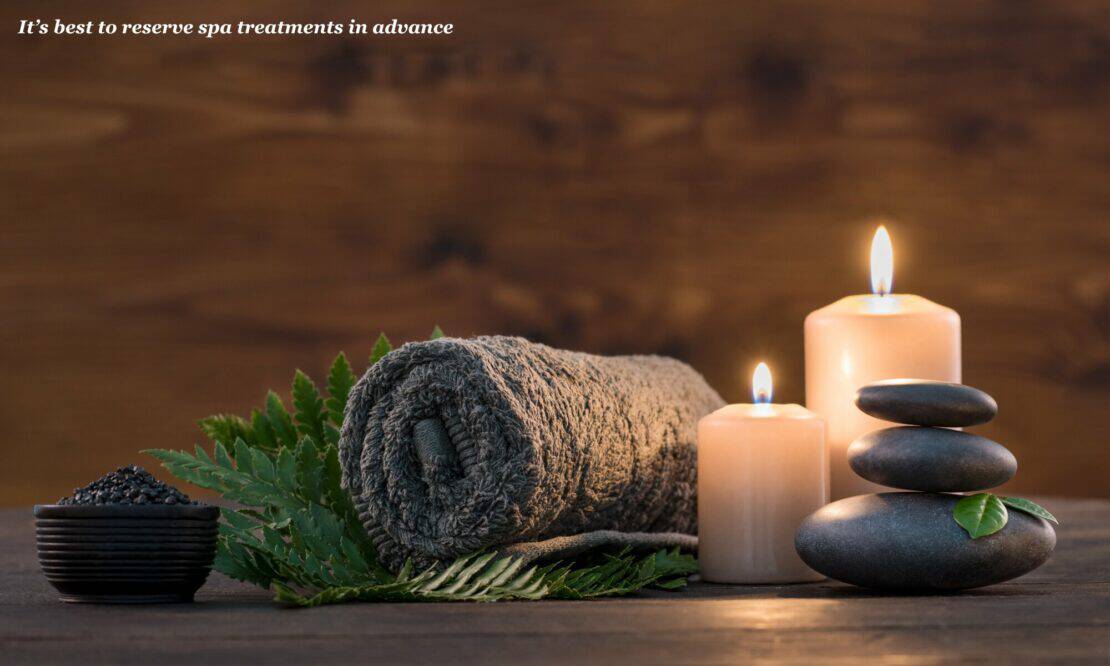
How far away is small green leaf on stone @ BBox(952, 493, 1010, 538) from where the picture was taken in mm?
571

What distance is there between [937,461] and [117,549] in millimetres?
392

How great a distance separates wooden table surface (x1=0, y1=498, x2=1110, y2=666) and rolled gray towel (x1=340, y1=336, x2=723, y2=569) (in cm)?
6

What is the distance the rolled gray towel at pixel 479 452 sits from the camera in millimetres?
578

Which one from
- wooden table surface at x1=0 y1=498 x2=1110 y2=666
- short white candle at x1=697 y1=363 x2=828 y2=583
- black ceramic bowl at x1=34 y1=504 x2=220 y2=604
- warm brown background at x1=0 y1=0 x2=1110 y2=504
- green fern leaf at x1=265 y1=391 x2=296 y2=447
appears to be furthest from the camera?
warm brown background at x1=0 y1=0 x2=1110 y2=504

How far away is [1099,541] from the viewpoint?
86 cm

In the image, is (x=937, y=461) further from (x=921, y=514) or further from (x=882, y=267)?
(x=882, y=267)

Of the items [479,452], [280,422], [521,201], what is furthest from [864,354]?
[521,201]

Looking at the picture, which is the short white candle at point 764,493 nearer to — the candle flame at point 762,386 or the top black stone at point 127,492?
the candle flame at point 762,386

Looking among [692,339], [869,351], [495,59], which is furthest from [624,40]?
[869,351]

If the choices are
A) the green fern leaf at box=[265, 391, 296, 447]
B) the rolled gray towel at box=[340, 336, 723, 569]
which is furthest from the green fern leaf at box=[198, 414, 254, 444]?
the rolled gray towel at box=[340, 336, 723, 569]

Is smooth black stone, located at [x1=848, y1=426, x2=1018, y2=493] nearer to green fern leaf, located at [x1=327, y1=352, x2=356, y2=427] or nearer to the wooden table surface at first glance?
the wooden table surface

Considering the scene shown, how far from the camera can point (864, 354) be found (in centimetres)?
70

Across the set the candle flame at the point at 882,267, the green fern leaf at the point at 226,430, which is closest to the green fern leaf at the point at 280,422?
the green fern leaf at the point at 226,430

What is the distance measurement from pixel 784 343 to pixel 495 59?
426 mm
